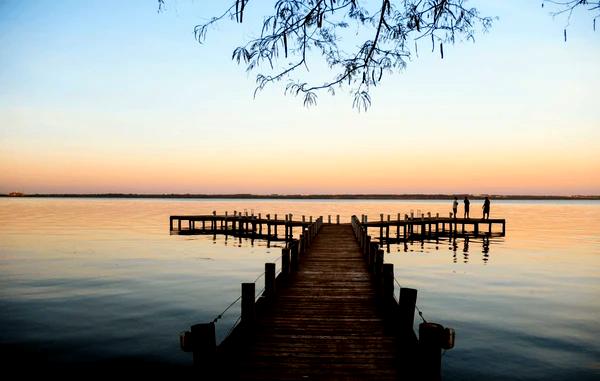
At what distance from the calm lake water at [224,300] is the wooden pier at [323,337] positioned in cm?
333

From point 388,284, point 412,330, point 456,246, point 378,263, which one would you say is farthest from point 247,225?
point 412,330

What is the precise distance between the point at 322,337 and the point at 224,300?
38.4ft

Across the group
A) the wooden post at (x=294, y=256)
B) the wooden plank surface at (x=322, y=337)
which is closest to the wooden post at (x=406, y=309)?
the wooden plank surface at (x=322, y=337)

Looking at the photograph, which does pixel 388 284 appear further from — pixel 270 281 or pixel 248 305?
pixel 248 305

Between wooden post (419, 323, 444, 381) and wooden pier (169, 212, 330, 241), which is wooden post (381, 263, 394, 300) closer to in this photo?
wooden post (419, 323, 444, 381)

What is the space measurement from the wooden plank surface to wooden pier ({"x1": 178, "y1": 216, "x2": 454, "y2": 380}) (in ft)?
0.05

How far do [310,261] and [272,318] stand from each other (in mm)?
8002

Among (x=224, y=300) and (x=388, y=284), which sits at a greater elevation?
(x=388, y=284)

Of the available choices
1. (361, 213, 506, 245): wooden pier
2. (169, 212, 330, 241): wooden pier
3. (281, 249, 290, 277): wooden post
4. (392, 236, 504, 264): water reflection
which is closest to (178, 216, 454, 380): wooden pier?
(281, 249, 290, 277): wooden post

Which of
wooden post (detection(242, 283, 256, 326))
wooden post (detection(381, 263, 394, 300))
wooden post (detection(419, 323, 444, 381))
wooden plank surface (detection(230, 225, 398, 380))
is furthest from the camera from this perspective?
wooden post (detection(381, 263, 394, 300))

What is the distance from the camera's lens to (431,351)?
20.1ft

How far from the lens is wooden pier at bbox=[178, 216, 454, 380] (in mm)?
6172

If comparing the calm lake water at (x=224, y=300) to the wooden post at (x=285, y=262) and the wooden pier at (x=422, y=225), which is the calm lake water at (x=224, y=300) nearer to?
the wooden post at (x=285, y=262)

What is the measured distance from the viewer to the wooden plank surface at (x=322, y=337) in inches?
274
